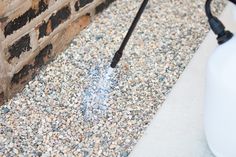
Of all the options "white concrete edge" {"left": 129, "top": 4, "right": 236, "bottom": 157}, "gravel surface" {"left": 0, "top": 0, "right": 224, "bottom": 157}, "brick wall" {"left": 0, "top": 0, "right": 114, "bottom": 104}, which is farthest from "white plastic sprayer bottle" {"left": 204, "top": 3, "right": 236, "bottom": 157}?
"brick wall" {"left": 0, "top": 0, "right": 114, "bottom": 104}

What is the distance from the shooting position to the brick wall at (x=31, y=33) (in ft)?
4.49

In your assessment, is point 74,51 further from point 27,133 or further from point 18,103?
point 27,133

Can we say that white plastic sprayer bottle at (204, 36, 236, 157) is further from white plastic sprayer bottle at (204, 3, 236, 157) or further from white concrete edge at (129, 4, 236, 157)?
white concrete edge at (129, 4, 236, 157)

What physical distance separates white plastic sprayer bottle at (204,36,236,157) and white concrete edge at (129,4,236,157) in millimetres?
104

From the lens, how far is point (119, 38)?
5.70ft

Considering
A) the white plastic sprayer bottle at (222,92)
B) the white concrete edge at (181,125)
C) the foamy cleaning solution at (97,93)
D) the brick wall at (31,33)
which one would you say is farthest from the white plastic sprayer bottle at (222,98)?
the brick wall at (31,33)

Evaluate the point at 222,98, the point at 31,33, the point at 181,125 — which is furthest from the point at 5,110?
the point at 222,98

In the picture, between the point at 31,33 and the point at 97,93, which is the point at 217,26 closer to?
the point at 97,93

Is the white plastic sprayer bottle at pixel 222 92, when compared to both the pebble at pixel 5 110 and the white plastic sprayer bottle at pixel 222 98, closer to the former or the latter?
the white plastic sprayer bottle at pixel 222 98

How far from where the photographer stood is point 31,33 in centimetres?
148

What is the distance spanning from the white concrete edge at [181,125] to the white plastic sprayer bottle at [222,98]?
4.1 inches

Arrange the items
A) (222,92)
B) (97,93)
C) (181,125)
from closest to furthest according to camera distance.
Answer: (222,92)
(181,125)
(97,93)

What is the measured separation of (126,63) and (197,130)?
0.40 metres

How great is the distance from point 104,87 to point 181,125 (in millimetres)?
314
